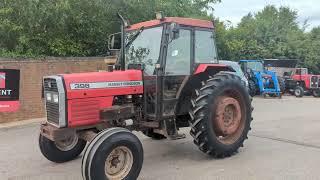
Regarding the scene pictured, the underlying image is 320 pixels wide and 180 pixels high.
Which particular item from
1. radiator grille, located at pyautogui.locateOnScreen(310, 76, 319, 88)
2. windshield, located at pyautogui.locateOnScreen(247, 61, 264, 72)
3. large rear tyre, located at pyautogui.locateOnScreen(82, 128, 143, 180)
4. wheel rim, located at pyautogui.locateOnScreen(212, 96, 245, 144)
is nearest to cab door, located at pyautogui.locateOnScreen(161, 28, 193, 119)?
wheel rim, located at pyautogui.locateOnScreen(212, 96, 245, 144)

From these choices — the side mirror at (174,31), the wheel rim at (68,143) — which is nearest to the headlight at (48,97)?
the wheel rim at (68,143)

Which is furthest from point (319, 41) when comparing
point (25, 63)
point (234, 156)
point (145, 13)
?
point (234, 156)

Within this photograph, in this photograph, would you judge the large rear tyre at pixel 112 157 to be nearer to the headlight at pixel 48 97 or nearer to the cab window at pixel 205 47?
the headlight at pixel 48 97

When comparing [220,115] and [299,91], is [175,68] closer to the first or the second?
[220,115]

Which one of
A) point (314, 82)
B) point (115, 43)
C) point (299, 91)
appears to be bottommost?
point (299, 91)

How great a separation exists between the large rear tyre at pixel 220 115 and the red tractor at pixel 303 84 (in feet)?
54.4

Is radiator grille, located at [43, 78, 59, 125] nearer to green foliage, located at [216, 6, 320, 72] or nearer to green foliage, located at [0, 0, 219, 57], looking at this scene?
green foliage, located at [0, 0, 219, 57]

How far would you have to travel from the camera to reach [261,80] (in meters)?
21.8

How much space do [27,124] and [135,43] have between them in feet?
19.9

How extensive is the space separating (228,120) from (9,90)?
734 cm

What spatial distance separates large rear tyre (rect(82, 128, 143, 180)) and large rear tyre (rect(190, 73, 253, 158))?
53.8 inches

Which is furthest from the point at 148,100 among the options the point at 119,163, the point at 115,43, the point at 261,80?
the point at 261,80

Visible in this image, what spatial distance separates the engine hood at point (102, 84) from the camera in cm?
618

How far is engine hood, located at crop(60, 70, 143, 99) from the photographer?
20.3ft
